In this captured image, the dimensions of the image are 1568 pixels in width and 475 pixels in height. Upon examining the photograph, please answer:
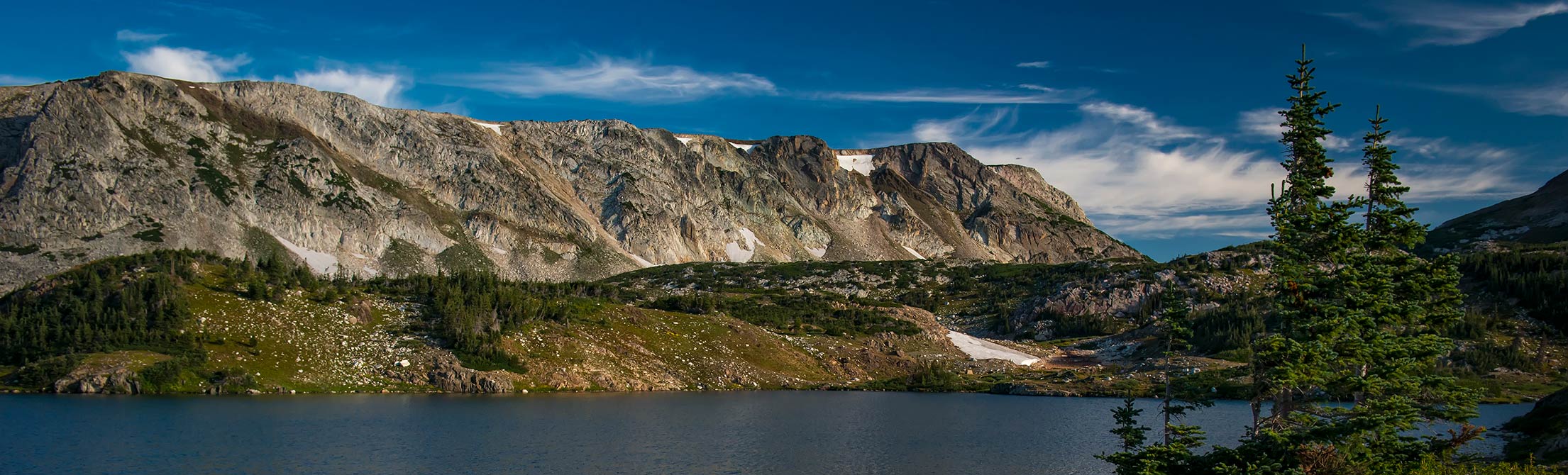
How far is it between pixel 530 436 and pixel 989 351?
111306mm

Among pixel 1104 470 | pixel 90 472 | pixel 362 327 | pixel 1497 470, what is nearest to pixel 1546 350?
pixel 1104 470

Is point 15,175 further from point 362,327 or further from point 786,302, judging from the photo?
point 786,302

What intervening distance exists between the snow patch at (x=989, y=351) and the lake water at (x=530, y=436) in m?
63.4

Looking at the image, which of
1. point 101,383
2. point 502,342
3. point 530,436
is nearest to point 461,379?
point 502,342

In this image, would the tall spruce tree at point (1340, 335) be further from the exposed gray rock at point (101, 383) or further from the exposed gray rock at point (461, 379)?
Answer: the exposed gray rock at point (101, 383)

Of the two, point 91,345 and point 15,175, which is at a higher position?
point 15,175

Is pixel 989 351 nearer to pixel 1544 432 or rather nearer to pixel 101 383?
pixel 1544 432

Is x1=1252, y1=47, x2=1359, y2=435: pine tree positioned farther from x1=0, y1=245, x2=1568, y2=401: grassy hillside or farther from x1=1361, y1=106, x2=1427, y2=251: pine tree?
x1=0, y1=245, x2=1568, y2=401: grassy hillside

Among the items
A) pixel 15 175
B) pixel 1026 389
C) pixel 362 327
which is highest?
pixel 15 175

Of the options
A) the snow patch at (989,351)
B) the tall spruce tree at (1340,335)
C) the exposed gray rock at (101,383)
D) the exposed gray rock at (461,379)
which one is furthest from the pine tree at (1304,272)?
the snow patch at (989,351)

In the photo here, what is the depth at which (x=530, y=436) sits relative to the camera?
61.8 metres

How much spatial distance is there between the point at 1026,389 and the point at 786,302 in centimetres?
7116

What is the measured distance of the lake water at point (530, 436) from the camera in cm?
5041

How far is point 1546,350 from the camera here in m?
133
